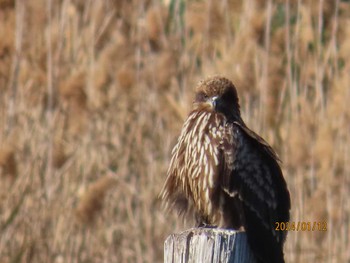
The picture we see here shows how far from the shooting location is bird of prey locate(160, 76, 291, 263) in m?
5.21

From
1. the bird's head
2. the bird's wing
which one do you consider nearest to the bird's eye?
the bird's head

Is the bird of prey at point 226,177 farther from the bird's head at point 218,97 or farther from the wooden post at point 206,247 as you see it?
the wooden post at point 206,247

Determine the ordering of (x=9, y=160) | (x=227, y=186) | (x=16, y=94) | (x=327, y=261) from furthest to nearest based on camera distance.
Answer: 1. (x=16, y=94)
2. (x=327, y=261)
3. (x=9, y=160)
4. (x=227, y=186)

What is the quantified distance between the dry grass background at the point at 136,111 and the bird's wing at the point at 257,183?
1.09 metres

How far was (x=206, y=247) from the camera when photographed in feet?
12.3

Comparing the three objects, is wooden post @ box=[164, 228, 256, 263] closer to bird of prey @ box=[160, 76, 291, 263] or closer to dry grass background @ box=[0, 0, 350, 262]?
bird of prey @ box=[160, 76, 291, 263]

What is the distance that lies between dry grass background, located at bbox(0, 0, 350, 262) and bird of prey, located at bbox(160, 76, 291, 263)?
1025 millimetres

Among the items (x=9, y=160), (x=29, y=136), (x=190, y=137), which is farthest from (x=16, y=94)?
(x=190, y=137)

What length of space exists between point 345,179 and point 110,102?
5.74 ft

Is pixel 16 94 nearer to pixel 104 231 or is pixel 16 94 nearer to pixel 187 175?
pixel 104 231

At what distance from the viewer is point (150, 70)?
7.03 meters

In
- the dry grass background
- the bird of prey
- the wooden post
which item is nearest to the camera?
the wooden post

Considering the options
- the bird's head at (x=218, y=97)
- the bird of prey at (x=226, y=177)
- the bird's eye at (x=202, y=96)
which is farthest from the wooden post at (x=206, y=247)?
the bird's eye at (x=202, y=96)

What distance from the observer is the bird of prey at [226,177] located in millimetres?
5207
